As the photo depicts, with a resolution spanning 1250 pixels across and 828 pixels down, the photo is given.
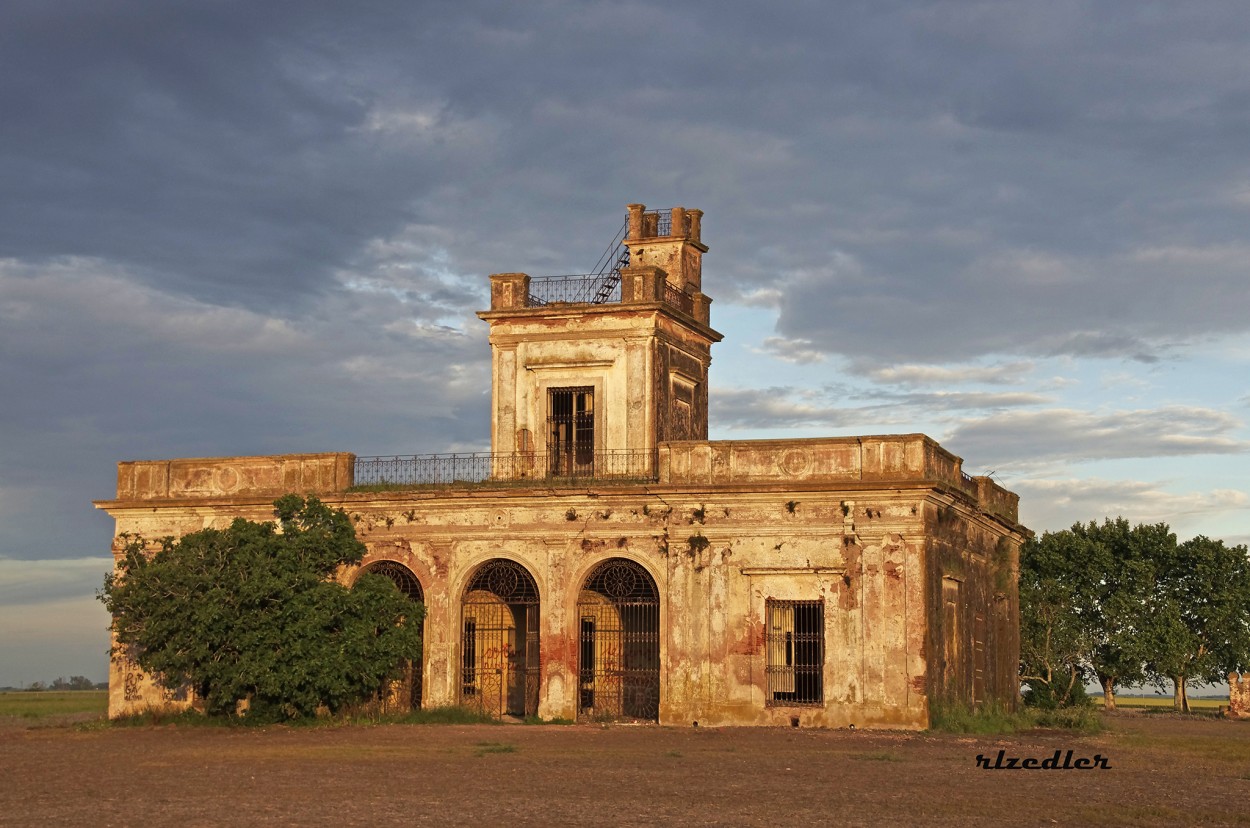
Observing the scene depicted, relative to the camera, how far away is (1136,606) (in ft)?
137

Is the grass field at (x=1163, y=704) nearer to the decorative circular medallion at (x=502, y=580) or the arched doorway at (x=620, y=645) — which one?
the arched doorway at (x=620, y=645)

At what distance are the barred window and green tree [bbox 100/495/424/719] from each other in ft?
21.5

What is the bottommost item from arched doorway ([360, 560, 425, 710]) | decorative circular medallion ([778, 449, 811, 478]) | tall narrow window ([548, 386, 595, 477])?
arched doorway ([360, 560, 425, 710])

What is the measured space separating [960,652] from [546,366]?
9.95m

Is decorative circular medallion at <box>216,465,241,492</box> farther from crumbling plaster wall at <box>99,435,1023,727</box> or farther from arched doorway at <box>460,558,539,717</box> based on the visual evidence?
arched doorway at <box>460,558,539,717</box>

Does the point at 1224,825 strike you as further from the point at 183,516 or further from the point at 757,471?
the point at 183,516

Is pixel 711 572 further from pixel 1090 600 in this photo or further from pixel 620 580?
pixel 1090 600

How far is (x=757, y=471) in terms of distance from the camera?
88.8 feet

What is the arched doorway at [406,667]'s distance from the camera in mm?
28725

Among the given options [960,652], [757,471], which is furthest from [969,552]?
[757,471]

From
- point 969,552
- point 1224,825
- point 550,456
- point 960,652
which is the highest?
point 550,456

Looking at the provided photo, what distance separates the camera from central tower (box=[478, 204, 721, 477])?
30.7 metres

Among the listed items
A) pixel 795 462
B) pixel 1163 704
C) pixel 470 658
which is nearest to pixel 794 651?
pixel 795 462

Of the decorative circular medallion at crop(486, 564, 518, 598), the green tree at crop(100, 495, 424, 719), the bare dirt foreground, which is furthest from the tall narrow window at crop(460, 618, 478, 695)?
the bare dirt foreground
